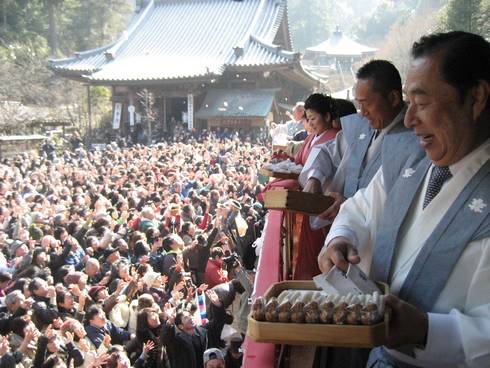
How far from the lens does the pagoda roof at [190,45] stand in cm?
1966

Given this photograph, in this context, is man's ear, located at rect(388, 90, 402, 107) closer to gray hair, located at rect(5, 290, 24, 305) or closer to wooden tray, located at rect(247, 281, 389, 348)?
wooden tray, located at rect(247, 281, 389, 348)

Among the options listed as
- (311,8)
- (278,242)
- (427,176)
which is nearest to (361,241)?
(427,176)

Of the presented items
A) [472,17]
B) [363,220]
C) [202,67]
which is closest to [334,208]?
[363,220]

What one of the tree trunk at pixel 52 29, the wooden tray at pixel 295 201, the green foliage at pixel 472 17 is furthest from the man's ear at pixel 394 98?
the tree trunk at pixel 52 29

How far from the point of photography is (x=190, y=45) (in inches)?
888

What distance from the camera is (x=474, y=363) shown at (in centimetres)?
107

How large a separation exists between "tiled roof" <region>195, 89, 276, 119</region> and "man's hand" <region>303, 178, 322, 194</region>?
1602cm

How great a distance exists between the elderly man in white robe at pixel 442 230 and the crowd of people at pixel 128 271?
2195 mm

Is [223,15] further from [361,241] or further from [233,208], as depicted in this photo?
[361,241]

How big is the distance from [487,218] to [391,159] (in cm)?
42

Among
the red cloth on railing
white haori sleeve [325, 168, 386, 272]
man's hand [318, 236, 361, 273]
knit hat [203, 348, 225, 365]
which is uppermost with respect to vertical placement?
white haori sleeve [325, 168, 386, 272]

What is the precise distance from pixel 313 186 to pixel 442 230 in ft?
2.99

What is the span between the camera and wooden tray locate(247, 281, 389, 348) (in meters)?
0.94

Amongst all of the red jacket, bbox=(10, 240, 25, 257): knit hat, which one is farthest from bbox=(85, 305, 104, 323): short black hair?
bbox=(10, 240, 25, 257): knit hat
